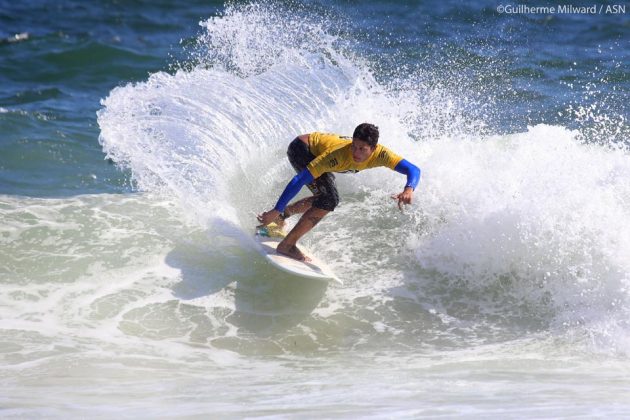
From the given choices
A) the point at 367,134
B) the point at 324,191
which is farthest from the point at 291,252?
the point at 367,134

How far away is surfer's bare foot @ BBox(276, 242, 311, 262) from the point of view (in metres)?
7.59

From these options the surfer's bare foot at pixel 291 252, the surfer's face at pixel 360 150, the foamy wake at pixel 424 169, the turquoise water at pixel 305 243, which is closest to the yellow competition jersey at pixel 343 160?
the surfer's face at pixel 360 150

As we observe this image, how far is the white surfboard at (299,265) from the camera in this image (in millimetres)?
7332

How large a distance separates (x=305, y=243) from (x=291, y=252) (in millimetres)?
942

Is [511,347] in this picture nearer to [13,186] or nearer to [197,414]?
[197,414]

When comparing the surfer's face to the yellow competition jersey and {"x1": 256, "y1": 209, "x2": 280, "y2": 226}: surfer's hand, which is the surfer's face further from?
{"x1": 256, "y1": 209, "x2": 280, "y2": 226}: surfer's hand

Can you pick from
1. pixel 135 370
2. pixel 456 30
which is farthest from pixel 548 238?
pixel 456 30

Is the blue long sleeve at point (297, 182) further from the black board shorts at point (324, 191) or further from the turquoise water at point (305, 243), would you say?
the turquoise water at point (305, 243)

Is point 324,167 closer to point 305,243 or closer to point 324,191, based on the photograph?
point 324,191

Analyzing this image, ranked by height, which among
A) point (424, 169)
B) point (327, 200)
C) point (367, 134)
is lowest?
point (327, 200)

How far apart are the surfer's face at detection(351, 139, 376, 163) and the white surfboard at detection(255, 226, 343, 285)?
1099mm

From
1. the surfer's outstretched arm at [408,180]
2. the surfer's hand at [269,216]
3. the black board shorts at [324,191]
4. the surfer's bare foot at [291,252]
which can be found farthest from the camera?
the surfer's bare foot at [291,252]

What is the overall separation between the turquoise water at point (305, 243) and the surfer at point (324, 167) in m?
0.68

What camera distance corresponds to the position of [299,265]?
745 cm
